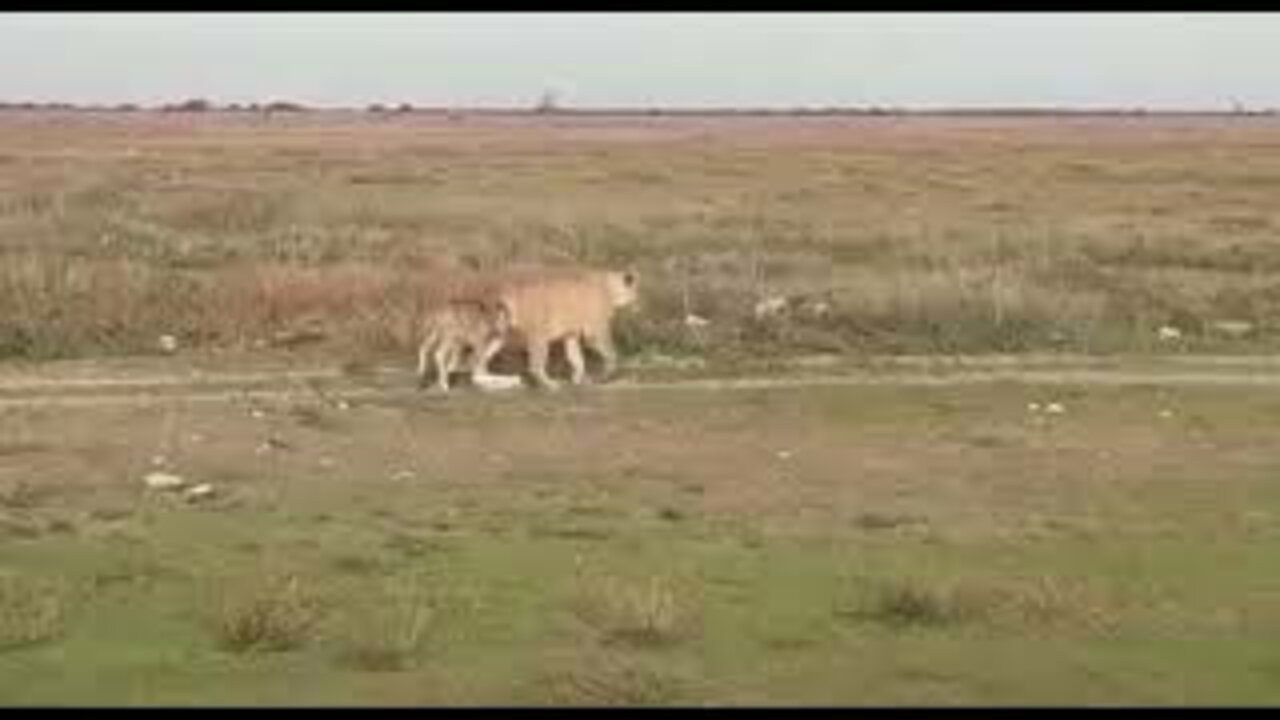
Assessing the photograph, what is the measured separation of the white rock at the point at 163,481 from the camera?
1386 centimetres

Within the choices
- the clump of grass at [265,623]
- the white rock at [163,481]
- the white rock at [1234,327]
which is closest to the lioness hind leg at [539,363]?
the white rock at [163,481]

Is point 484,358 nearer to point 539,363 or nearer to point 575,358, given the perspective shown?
point 539,363

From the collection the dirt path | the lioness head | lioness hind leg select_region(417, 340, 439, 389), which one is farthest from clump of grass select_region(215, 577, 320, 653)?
the lioness head

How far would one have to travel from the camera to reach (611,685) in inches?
331

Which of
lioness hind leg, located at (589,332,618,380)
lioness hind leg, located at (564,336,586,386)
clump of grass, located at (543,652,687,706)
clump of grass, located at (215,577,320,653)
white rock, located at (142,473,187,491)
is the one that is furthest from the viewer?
lioness hind leg, located at (589,332,618,380)

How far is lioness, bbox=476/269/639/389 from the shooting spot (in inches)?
782

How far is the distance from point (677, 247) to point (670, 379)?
489 inches

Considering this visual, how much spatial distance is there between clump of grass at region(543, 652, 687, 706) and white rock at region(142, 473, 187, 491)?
218 inches

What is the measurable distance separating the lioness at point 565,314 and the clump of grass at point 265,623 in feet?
32.7

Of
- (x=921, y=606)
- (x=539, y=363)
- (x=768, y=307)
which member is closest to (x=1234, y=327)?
(x=768, y=307)

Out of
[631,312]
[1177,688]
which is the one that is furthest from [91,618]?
[631,312]

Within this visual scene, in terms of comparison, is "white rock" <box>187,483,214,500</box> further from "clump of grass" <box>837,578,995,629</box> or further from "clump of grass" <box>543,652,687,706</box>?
"clump of grass" <box>543,652,687,706</box>

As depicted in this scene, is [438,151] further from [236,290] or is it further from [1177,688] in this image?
[1177,688]

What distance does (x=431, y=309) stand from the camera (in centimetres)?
2061
